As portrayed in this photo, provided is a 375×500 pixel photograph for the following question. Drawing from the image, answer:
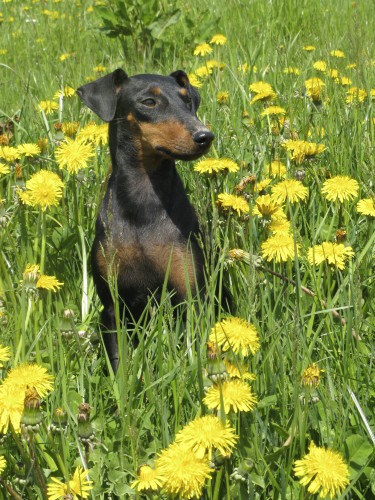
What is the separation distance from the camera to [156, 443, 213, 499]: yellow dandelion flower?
1271mm

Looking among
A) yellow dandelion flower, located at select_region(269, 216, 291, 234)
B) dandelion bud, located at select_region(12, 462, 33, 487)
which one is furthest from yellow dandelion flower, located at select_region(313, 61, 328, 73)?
dandelion bud, located at select_region(12, 462, 33, 487)

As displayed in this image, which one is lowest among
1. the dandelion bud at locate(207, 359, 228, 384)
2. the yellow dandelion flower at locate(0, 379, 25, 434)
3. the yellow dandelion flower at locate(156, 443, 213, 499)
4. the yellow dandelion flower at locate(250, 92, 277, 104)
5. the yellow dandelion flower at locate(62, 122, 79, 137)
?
the yellow dandelion flower at locate(156, 443, 213, 499)

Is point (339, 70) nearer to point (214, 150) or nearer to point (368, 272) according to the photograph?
point (214, 150)

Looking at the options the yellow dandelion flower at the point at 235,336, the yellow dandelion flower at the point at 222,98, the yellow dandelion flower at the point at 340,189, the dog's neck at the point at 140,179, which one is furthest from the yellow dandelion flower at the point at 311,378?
the yellow dandelion flower at the point at 222,98

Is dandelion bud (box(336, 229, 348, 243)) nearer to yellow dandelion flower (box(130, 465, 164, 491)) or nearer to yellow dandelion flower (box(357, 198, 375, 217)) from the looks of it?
yellow dandelion flower (box(357, 198, 375, 217))

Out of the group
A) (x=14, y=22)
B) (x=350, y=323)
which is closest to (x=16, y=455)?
(x=350, y=323)

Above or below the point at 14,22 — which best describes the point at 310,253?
below

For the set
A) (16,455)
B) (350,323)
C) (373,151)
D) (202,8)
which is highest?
(202,8)

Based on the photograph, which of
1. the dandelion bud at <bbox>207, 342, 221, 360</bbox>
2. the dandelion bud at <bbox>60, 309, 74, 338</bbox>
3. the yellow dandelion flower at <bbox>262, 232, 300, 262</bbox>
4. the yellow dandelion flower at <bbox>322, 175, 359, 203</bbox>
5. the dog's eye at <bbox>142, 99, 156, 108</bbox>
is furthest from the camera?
the dog's eye at <bbox>142, 99, 156, 108</bbox>

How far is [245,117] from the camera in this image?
3.54m

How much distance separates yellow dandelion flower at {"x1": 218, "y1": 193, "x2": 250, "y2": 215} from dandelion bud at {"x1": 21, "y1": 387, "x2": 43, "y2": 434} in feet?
4.04

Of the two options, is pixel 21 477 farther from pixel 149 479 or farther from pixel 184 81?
pixel 184 81

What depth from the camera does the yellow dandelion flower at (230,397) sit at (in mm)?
1419

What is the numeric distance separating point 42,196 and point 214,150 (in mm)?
1136
